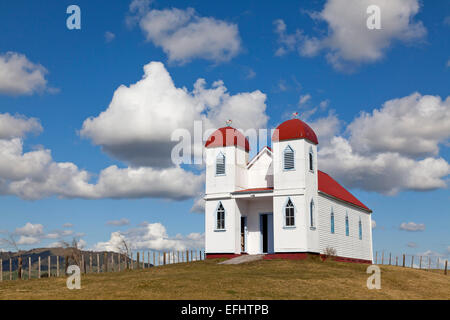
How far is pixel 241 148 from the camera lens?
3894cm

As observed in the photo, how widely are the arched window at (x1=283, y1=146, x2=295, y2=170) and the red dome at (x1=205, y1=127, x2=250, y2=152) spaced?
4.14 m

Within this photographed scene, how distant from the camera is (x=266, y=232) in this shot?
3791 cm

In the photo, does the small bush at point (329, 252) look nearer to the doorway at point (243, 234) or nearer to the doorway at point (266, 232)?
the doorway at point (266, 232)

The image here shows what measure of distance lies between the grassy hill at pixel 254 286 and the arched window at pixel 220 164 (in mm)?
8976

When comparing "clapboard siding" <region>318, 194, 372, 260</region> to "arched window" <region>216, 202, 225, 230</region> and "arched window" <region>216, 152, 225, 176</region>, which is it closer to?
"arched window" <region>216, 202, 225, 230</region>

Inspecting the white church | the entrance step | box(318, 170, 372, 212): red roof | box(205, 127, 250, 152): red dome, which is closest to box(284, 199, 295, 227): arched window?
the white church

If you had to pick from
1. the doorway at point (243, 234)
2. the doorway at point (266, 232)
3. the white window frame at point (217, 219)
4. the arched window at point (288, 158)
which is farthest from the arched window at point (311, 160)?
the white window frame at point (217, 219)

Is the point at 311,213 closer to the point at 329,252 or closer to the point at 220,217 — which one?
the point at 329,252

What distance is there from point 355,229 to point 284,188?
37.1ft

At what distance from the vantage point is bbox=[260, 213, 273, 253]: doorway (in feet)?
123

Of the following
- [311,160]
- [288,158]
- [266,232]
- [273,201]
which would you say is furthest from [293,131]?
[266,232]
